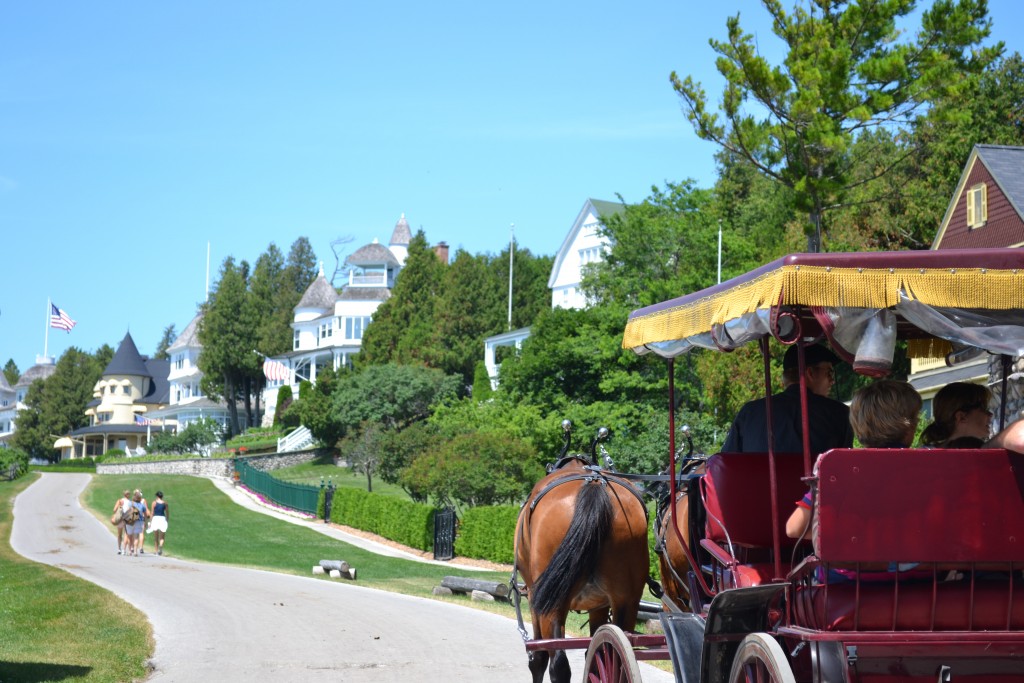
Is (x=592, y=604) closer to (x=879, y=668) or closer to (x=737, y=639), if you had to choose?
(x=737, y=639)

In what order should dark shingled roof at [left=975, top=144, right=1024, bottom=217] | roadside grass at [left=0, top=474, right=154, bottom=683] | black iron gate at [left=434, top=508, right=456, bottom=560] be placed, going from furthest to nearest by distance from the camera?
1. dark shingled roof at [left=975, top=144, right=1024, bottom=217]
2. black iron gate at [left=434, top=508, right=456, bottom=560]
3. roadside grass at [left=0, top=474, right=154, bottom=683]

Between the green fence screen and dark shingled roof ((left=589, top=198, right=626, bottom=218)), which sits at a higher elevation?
dark shingled roof ((left=589, top=198, right=626, bottom=218))

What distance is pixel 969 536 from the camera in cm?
516

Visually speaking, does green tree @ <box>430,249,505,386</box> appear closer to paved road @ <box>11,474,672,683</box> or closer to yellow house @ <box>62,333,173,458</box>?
yellow house @ <box>62,333,173,458</box>

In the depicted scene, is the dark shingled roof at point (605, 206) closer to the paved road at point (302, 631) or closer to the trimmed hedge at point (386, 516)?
the trimmed hedge at point (386, 516)

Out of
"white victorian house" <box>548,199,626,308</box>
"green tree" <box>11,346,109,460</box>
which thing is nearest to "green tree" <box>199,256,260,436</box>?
"green tree" <box>11,346,109,460</box>

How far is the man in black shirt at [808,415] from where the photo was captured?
21.6 ft

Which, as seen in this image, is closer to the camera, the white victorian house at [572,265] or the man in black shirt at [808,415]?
the man in black shirt at [808,415]

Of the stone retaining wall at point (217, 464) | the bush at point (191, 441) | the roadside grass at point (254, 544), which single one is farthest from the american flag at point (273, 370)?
the roadside grass at point (254, 544)

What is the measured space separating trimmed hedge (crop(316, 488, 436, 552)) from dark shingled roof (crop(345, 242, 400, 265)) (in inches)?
2256

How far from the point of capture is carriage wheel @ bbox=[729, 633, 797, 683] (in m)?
5.02

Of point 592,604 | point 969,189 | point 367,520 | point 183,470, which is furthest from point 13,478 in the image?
point 592,604

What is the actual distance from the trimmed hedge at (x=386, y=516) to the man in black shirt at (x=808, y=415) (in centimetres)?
2842

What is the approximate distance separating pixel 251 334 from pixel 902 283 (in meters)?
98.6
